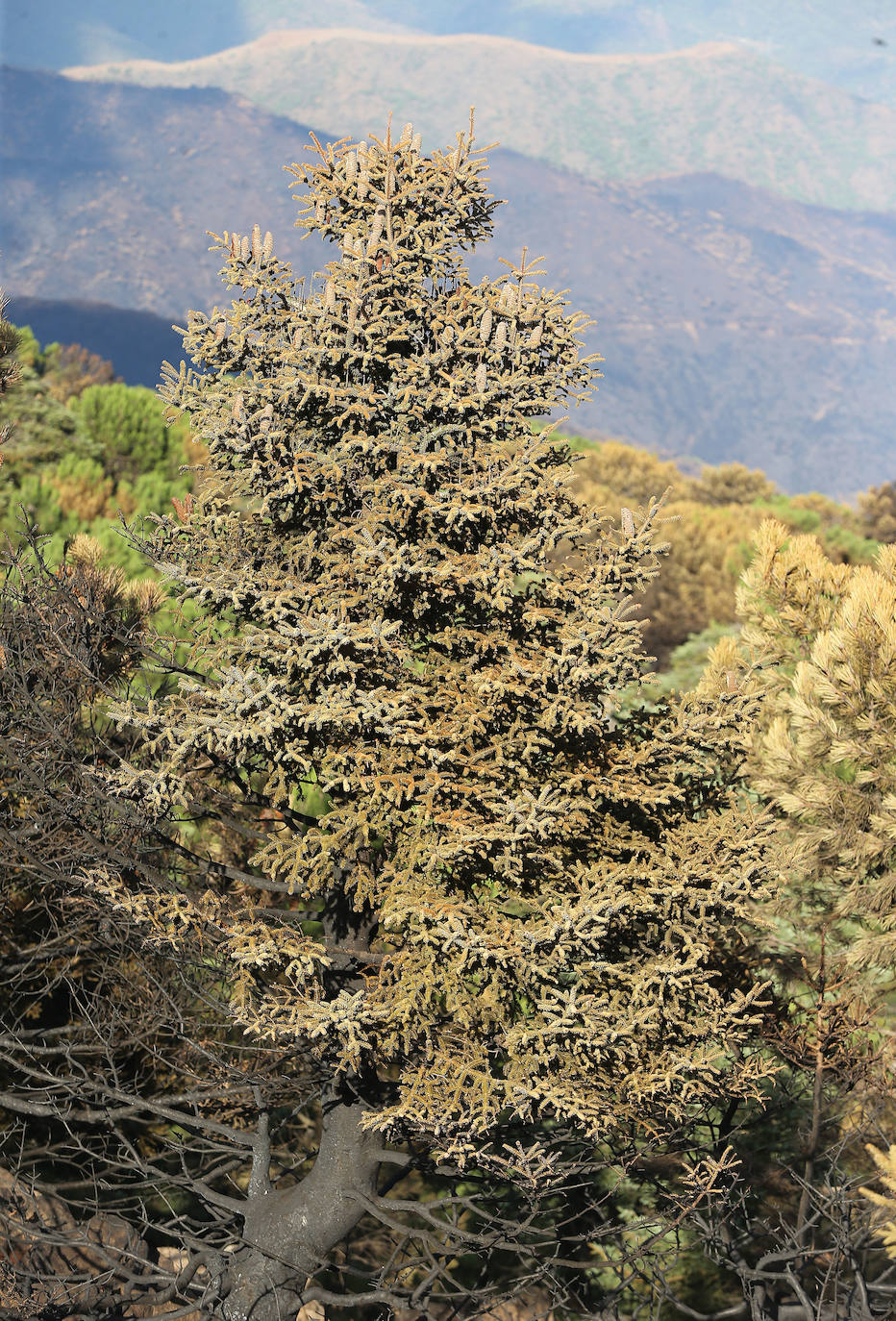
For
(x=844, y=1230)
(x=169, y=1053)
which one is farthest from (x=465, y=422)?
(x=169, y=1053)

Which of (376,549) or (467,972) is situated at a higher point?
(376,549)

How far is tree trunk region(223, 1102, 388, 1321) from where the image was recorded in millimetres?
7352

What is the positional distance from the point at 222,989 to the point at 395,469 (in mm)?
5252

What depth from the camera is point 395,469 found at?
696 centimetres

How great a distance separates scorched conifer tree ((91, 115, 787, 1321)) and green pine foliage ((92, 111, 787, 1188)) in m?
0.03

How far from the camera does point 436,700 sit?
21.3 feet

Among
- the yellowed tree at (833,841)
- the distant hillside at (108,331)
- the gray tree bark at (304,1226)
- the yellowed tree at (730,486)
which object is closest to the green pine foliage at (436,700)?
the gray tree bark at (304,1226)

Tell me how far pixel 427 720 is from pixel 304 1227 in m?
3.71

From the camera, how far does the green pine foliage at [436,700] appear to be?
243 inches

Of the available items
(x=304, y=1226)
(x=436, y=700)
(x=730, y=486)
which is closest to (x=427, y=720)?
(x=436, y=700)

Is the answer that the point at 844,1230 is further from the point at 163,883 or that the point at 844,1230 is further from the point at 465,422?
the point at 465,422

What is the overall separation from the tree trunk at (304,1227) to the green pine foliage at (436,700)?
0.44 metres

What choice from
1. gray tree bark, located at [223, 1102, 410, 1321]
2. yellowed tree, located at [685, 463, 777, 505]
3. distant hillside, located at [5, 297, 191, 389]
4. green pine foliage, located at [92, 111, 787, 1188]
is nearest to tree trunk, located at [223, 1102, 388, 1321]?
gray tree bark, located at [223, 1102, 410, 1321]

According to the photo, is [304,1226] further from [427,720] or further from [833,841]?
[833,841]
